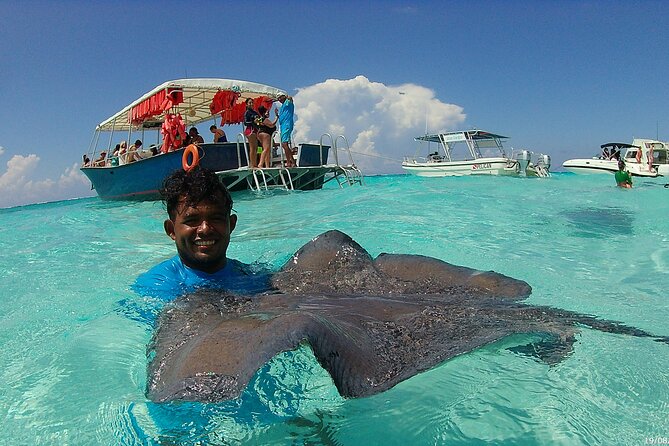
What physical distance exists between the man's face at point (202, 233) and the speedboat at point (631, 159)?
29226 mm

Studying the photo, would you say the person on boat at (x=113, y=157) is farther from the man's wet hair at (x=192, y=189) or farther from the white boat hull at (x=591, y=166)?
the white boat hull at (x=591, y=166)

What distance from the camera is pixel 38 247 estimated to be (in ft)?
27.1

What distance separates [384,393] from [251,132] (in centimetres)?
1414

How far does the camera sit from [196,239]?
333 centimetres

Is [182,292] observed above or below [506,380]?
above

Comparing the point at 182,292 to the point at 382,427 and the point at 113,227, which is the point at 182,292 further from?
the point at 113,227

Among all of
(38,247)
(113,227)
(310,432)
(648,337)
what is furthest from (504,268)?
(113,227)

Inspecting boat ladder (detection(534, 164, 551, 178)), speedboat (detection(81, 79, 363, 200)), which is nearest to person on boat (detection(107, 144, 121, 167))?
speedboat (detection(81, 79, 363, 200))

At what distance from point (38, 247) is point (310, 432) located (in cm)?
808

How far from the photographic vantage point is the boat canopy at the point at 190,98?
15.0m

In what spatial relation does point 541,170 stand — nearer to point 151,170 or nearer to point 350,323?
point 151,170

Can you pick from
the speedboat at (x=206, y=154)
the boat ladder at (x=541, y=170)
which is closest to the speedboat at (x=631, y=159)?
the boat ladder at (x=541, y=170)

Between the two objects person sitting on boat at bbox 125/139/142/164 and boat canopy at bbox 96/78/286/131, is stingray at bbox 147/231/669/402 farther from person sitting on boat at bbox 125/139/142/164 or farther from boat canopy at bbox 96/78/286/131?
person sitting on boat at bbox 125/139/142/164

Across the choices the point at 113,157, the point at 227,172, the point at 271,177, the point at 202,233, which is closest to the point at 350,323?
the point at 202,233
